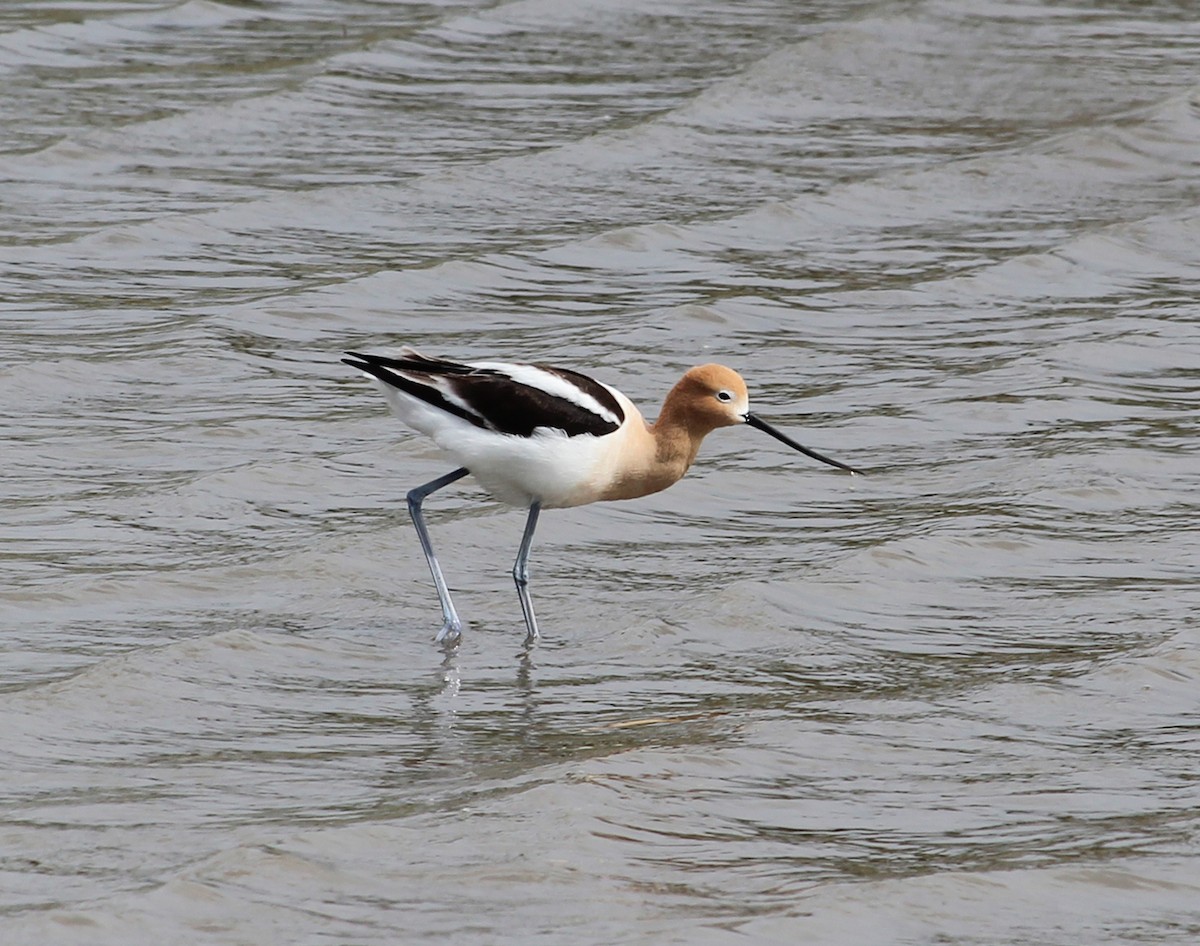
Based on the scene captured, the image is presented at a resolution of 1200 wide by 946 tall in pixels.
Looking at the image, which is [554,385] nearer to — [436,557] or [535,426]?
[535,426]

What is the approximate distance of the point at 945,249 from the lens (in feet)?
36.1

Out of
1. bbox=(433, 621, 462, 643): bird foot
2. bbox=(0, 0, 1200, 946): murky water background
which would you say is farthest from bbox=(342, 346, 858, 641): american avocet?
bbox=(0, 0, 1200, 946): murky water background

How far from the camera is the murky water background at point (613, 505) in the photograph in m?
5.22

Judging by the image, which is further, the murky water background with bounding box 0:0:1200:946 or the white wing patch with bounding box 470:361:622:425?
the white wing patch with bounding box 470:361:622:425

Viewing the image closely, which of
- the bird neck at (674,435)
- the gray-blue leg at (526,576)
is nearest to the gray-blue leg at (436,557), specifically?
the gray-blue leg at (526,576)

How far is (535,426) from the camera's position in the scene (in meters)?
7.04


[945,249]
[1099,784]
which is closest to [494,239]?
[945,249]

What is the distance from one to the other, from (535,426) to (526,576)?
46cm

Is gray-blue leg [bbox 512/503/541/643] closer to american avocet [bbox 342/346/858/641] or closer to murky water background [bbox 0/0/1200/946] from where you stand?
american avocet [bbox 342/346/858/641]

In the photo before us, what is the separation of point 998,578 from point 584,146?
5.21 metres

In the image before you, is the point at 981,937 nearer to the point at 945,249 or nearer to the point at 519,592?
the point at 519,592

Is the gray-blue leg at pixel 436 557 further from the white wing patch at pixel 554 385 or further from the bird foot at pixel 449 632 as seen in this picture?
the white wing patch at pixel 554 385

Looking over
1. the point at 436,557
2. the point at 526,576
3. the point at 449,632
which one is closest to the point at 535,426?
the point at 526,576

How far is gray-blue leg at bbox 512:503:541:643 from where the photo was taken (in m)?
7.00
